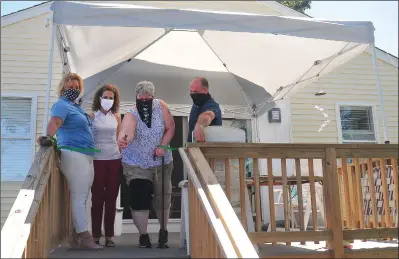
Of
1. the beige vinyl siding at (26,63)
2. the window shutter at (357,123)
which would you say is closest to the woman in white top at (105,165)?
the beige vinyl siding at (26,63)

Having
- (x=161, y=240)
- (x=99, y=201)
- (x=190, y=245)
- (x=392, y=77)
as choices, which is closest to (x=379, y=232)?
(x=190, y=245)

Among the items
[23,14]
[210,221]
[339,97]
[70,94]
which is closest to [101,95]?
[70,94]

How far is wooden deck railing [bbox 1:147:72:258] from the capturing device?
2.34 m

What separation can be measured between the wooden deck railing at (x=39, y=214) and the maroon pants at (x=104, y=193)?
0.99ft

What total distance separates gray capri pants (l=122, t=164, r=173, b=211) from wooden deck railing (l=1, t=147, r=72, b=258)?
61 cm

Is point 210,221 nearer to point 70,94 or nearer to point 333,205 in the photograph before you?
point 333,205

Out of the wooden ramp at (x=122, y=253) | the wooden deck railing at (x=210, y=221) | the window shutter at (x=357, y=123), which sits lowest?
the wooden ramp at (x=122, y=253)

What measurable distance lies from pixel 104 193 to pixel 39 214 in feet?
3.06

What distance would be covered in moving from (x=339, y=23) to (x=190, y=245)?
2611mm

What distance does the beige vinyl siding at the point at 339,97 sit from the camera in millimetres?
8289

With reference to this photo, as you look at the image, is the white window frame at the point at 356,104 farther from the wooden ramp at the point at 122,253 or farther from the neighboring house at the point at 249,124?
the wooden ramp at the point at 122,253

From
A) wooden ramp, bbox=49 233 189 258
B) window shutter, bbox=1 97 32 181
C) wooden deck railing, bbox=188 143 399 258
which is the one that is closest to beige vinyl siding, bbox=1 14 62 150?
window shutter, bbox=1 97 32 181

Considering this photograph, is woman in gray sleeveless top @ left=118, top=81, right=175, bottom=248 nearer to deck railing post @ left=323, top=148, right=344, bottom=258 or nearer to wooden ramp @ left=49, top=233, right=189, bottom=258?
wooden ramp @ left=49, top=233, right=189, bottom=258

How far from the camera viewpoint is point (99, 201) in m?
3.78
